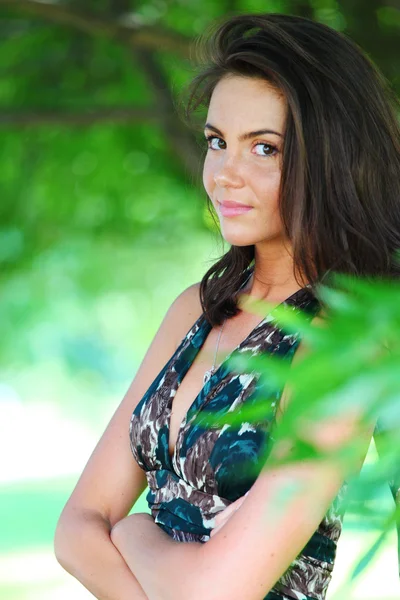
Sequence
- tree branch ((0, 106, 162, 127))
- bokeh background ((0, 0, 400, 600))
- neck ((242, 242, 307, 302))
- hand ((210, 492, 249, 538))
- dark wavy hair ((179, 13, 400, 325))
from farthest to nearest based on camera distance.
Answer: tree branch ((0, 106, 162, 127))
bokeh background ((0, 0, 400, 600))
neck ((242, 242, 307, 302))
dark wavy hair ((179, 13, 400, 325))
hand ((210, 492, 249, 538))

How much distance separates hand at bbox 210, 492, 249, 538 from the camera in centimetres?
184

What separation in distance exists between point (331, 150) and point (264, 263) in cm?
34

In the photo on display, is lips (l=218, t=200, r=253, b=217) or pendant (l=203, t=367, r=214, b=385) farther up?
lips (l=218, t=200, r=253, b=217)

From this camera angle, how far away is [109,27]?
397 centimetres

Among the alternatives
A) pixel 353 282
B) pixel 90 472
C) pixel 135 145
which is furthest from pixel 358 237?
pixel 135 145

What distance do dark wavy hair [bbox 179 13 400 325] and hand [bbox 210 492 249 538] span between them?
420 mm

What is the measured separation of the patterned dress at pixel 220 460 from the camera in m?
1.90

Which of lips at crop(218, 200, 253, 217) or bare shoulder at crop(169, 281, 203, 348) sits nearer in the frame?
lips at crop(218, 200, 253, 217)

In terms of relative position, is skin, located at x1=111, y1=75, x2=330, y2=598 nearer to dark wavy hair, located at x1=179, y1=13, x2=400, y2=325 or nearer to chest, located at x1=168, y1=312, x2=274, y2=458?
dark wavy hair, located at x1=179, y1=13, x2=400, y2=325

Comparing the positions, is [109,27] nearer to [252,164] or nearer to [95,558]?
[252,164]

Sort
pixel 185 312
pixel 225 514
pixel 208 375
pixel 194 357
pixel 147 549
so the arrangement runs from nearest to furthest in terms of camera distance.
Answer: pixel 225 514 → pixel 147 549 → pixel 208 375 → pixel 194 357 → pixel 185 312

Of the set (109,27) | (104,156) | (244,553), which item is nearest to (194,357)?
(244,553)

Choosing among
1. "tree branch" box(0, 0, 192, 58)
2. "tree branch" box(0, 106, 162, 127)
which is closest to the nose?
"tree branch" box(0, 0, 192, 58)

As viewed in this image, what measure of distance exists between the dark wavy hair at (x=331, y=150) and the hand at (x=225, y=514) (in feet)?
1.38
